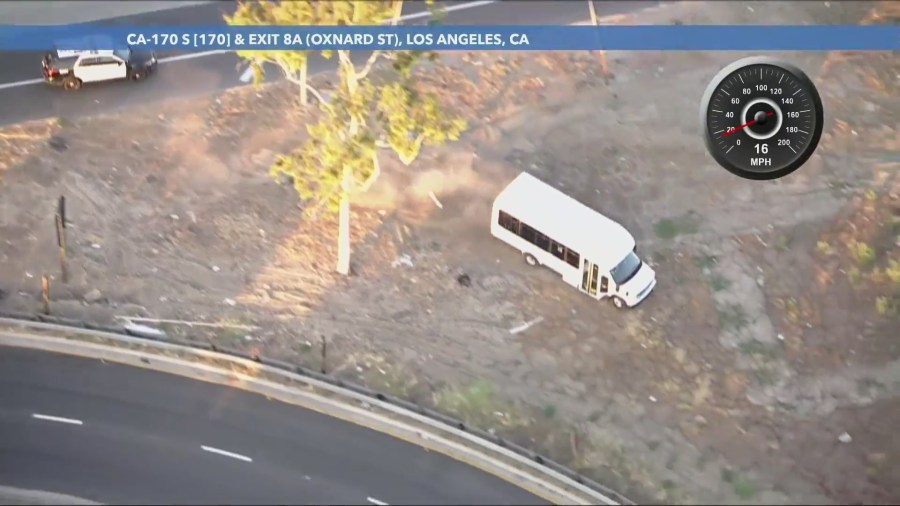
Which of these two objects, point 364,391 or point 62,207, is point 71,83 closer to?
point 62,207

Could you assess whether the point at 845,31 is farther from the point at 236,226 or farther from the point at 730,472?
the point at 236,226

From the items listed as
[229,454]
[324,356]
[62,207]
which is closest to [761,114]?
[324,356]

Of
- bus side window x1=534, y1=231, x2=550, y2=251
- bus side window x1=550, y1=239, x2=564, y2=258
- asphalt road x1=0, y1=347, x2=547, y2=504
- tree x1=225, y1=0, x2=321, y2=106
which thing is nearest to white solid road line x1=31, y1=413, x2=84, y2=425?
asphalt road x1=0, y1=347, x2=547, y2=504

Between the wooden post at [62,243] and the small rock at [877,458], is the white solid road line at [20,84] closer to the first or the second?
the wooden post at [62,243]

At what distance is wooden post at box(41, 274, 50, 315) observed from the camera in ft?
90.4

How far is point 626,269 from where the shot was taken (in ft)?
92.7

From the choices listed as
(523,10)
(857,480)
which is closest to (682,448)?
(857,480)

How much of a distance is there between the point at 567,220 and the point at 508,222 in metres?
1.62

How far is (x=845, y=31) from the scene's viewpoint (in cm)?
2873

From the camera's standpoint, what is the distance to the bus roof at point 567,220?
92.9ft

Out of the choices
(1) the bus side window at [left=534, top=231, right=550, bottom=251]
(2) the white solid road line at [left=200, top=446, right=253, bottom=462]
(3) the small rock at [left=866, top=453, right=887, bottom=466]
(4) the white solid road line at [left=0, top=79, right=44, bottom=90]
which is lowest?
(2) the white solid road line at [left=200, top=446, right=253, bottom=462]

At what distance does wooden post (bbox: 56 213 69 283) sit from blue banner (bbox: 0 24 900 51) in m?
5.36

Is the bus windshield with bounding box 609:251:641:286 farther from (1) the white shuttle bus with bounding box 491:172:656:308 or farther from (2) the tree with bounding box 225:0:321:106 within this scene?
(2) the tree with bounding box 225:0:321:106

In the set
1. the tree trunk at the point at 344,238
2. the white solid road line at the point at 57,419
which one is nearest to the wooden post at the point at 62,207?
the white solid road line at the point at 57,419
